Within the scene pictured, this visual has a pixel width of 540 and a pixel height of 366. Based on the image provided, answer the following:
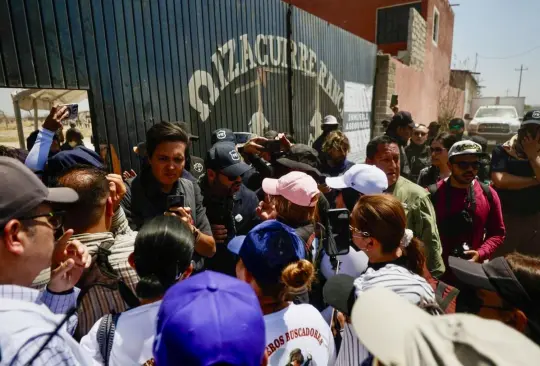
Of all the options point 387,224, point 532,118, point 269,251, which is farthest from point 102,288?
point 532,118

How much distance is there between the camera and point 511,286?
1283mm

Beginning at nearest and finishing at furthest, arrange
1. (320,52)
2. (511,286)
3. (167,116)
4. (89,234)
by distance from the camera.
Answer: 1. (511,286)
2. (89,234)
3. (167,116)
4. (320,52)

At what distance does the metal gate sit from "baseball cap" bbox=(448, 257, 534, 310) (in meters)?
2.84

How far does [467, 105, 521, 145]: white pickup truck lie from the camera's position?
15828 millimetres

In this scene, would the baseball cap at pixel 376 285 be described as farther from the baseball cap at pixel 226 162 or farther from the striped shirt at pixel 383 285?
the baseball cap at pixel 226 162

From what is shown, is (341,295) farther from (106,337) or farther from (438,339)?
(106,337)

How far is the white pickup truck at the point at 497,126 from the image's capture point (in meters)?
15.8

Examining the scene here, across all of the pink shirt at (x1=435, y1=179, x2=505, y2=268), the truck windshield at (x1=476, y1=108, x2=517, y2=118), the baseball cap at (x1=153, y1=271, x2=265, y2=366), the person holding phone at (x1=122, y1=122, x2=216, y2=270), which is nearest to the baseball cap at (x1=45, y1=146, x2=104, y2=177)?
the person holding phone at (x1=122, y1=122, x2=216, y2=270)

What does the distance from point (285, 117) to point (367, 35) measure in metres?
12.2

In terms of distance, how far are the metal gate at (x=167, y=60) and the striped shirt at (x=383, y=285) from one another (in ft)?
8.30

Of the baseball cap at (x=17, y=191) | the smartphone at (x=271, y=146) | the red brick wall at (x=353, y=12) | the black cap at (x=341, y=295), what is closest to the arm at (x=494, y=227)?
the black cap at (x=341, y=295)

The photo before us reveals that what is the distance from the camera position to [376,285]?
1.34 m

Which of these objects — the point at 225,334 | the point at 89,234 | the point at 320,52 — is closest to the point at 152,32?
the point at 89,234

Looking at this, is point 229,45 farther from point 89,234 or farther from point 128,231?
point 89,234
